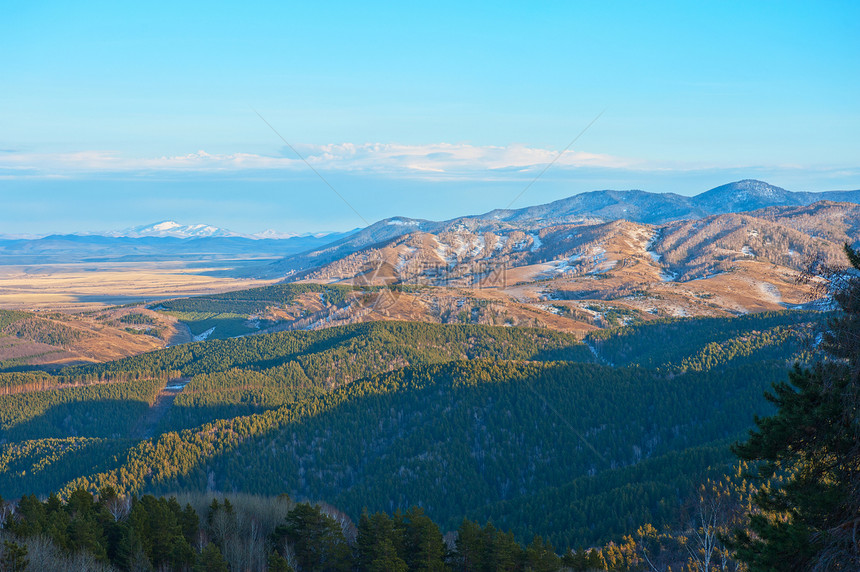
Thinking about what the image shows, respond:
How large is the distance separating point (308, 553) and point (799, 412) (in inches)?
2137

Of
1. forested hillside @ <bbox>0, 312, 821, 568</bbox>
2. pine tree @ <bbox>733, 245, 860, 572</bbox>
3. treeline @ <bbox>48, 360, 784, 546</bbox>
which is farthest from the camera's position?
treeline @ <bbox>48, 360, 784, 546</bbox>

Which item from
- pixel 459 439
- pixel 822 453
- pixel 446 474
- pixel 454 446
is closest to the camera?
pixel 822 453

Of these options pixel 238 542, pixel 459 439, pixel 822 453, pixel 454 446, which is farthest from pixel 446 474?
pixel 822 453

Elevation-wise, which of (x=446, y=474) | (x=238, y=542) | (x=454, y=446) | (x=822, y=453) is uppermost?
(x=822, y=453)

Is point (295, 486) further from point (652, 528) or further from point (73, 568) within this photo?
point (73, 568)

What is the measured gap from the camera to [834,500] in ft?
79.8

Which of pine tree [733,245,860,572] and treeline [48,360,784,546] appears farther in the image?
treeline [48,360,784,546]

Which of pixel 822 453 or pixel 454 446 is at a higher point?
pixel 822 453

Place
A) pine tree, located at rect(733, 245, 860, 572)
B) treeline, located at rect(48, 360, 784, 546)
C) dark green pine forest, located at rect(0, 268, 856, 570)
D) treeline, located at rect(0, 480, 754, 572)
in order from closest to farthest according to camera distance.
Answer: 1. pine tree, located at rect(733, 245, 860, 572)
2. treeline, located at rect(0, 480, 754, 572)
3. dark green pine forest, located at rect(0, 268, 856, 570)
4. treeline, located at rect(48, 360, 784, 546)

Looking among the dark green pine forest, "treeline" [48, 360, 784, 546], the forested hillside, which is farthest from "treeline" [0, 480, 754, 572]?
"treeline" [48, 360, 784, 546]

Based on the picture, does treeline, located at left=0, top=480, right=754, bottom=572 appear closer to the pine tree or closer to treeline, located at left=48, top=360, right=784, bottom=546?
the pine tree

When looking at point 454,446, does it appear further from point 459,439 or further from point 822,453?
point 822,453

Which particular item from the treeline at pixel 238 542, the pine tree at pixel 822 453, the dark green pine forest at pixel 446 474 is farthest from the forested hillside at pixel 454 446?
the pine tree at pixel 822 453

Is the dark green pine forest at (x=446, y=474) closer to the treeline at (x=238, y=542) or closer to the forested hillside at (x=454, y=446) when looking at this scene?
the treeline at (x=238, y=542)
